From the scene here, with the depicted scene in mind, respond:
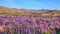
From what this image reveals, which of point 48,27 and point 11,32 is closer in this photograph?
point 11,32

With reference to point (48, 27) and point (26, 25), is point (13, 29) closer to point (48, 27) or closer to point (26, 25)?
point (26, 25)

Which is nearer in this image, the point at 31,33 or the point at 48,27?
the point at 31,33

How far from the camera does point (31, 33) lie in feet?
23.5

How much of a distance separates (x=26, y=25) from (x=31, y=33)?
0.63 m

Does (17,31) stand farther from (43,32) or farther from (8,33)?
(43,32)

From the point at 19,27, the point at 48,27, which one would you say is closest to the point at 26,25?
the point at 19,27

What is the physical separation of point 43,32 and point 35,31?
1.06 feet

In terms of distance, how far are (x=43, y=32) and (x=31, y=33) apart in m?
0.45

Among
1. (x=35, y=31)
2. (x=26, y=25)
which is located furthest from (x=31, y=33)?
(x=26, y=25)

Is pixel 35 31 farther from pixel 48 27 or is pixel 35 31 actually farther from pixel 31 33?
pixel 48 27

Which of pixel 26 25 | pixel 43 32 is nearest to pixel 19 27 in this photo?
pixel 26 25

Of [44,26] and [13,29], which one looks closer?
[13,29]

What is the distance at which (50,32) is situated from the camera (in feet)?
24.2

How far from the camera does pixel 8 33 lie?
714cm
